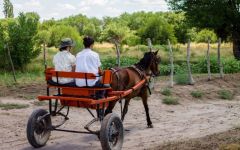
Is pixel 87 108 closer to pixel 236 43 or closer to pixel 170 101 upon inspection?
pixel 170 101

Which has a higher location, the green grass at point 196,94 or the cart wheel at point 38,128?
the cart wheel at point 38,128

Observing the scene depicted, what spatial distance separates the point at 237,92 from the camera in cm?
1816

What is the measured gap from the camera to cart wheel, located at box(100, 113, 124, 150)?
336 inches

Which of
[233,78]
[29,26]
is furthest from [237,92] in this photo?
[29,26]

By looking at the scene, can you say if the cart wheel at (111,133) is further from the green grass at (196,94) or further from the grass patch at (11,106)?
the green grass at (196,94)

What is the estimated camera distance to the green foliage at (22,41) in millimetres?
27188

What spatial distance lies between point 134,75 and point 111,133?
2.62 meters

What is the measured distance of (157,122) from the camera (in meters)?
12.6

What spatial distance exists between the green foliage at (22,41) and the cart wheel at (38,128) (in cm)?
1823

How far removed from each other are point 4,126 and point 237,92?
32.6 feet

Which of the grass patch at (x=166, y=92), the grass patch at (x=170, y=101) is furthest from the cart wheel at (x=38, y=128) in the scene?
the grass patch at (x=166, y=92)

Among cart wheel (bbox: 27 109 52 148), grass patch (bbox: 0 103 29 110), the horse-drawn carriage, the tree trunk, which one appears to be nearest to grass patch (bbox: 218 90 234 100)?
grass patch (bbox: 0 103 29 110)

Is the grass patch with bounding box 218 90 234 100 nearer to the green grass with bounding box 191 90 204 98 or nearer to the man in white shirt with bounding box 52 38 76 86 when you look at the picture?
the green grass with bounding box 191 90 204 98

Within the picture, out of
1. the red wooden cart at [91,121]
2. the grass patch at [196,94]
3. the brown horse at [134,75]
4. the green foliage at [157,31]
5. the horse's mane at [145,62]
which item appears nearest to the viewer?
the red wooden cart at [91,121]
